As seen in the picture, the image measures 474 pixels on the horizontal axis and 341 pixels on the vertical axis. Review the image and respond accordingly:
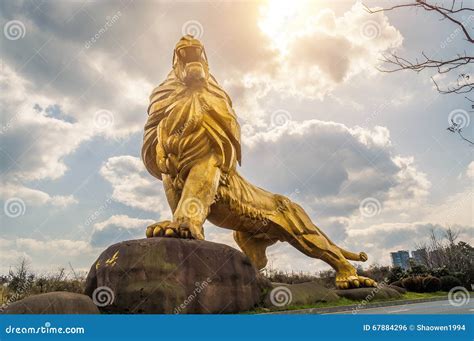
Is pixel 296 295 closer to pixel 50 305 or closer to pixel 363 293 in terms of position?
pixel 363 293

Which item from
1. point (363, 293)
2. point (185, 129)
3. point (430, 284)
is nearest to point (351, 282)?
point (363, 293)

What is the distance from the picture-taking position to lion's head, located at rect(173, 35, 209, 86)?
698 centimetres

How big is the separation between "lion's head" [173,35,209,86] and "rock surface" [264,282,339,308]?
3.58m

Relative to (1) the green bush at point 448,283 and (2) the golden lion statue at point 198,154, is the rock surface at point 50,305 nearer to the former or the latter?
(2) the golden lion statue at point 198,154

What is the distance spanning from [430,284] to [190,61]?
8.55 meters

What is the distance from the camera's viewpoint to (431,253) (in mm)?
20953

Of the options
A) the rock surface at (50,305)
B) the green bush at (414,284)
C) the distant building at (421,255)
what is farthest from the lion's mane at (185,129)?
the distant building at (421,255)

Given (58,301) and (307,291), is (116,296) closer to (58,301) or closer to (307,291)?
(58,301)

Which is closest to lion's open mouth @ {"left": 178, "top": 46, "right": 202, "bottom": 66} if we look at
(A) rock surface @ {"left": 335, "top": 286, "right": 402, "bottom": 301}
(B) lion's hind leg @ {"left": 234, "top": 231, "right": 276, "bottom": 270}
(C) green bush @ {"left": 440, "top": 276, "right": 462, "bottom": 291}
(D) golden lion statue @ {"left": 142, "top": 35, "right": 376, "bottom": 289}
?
(D) golden lion statue @ {"left": 142, "top": 35, "right": 376, "bottom": 289}

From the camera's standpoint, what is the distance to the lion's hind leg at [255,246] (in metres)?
8.66

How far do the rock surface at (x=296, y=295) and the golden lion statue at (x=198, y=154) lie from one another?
51.1 inches

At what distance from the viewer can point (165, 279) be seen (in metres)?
5.17

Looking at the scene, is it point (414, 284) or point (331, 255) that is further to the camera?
point (414, 284)

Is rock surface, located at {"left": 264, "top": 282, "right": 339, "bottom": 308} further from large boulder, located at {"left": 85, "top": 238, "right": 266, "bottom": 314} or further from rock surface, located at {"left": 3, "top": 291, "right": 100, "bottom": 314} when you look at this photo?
rock surface, located at {"left": 3, "top": 291, "right": 100, "bottom": 314}
